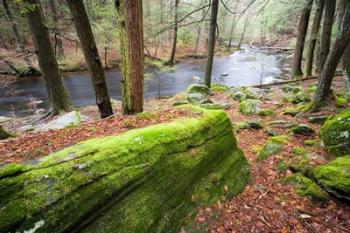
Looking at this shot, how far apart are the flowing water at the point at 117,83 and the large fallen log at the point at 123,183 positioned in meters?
11.2

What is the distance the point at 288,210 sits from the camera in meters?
3.39

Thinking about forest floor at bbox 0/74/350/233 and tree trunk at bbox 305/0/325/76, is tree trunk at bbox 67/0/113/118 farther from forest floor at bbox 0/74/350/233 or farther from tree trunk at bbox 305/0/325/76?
tree trunk at bbox 305/0/325/76

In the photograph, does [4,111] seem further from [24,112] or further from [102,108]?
[102,108]

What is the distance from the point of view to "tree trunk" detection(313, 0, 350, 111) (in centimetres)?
529

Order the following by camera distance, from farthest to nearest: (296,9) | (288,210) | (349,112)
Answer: (296,9)
(349,112)
(288,210)

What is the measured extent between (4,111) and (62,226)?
1389cm

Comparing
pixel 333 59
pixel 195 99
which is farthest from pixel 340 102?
pixel 195 99

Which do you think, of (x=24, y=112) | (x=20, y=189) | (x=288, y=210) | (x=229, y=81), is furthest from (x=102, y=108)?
(x=229, y=81)

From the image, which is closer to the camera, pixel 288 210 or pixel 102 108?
pixel 288 210

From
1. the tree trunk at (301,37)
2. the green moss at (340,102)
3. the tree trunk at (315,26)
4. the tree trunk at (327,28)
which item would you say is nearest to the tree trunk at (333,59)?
the green moss at (340,102)

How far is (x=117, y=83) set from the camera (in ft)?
62.0

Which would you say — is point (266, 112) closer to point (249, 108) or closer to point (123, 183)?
point (249, 108)

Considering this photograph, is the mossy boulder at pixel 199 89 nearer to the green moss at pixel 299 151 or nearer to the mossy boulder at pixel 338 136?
the green moss at pixel 299 151

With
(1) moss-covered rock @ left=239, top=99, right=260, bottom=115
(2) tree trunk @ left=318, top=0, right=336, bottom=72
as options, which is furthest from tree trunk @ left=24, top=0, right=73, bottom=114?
(2) tree trunk @ left=318, top=0, right=336, bottom=72
